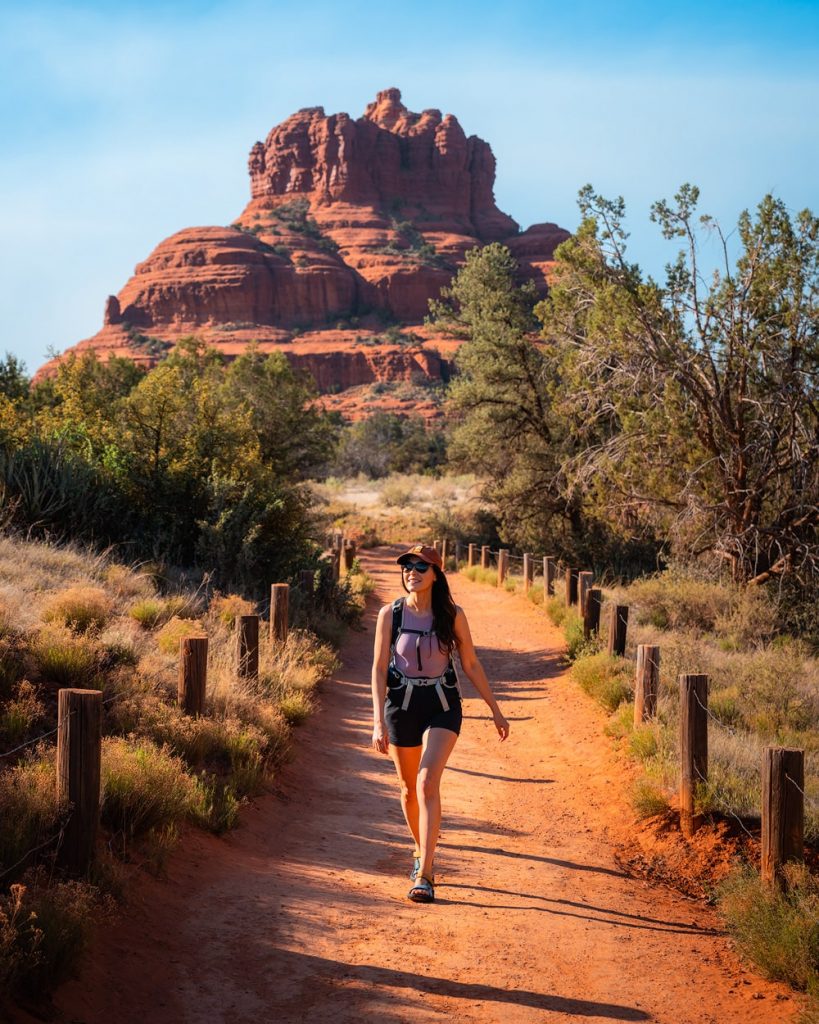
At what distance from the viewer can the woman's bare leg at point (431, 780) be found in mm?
5742

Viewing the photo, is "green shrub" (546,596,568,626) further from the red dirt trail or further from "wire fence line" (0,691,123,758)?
"wire fence line" (0,691,123,758)

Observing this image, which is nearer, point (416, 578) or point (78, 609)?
point (416, 578)

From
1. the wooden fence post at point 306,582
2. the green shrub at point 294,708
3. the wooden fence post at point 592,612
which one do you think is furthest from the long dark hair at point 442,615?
the wooden fence post at point 306,582

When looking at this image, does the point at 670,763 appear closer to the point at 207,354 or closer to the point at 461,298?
the point at 461,298

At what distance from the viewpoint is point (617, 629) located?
1214cm

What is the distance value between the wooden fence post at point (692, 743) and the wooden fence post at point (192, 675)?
153 inches

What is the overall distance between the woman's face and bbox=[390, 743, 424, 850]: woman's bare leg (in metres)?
0.98

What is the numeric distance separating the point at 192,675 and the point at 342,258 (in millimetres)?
146359

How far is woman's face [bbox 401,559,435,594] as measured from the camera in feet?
19.4

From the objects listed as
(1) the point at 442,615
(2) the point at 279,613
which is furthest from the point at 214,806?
(2) the point at 279,613

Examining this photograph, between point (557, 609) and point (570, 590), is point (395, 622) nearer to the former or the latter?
point (570, 590)

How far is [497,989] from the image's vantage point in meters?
4.91

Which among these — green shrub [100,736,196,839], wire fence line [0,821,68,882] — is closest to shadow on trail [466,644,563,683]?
green shrub [100,736,196,839]

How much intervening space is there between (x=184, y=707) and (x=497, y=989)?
3979 mm
